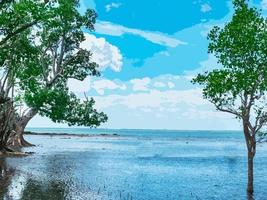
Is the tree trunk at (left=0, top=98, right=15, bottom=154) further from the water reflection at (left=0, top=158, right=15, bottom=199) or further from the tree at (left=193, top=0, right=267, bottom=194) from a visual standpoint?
the tree at (left=193, top=0, right=267, bottom=194)

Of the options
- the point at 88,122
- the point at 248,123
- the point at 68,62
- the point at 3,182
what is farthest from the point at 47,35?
the point at 248,123

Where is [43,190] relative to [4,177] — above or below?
below

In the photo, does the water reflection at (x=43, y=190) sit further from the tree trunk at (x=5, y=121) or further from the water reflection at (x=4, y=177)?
the tree trunk at (x=5, y=121)

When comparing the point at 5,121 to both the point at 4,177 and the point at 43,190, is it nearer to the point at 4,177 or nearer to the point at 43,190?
the point at 4,177

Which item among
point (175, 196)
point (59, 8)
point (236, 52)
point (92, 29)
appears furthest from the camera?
point (92, 29)

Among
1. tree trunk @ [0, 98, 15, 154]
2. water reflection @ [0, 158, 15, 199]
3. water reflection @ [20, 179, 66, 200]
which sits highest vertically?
tree trunk @ [0, 98, 15, 154]

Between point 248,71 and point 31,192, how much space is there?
47.3ft

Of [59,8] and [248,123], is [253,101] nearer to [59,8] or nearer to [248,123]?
[248,123]

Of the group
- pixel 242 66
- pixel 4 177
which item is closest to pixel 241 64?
pixel 242 66

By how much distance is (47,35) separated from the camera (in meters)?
65.1

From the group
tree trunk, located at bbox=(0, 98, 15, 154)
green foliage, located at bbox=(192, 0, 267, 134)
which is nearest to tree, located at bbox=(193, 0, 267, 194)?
green foliage, located at bbox=(192, 0, 267, 134)

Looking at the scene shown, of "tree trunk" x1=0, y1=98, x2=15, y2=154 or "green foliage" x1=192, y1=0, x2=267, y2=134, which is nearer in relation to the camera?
"green foliage" x1=192, y1=0, x2=267, y2=134

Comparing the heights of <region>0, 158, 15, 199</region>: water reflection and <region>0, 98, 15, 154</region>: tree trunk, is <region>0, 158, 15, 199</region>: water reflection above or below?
below

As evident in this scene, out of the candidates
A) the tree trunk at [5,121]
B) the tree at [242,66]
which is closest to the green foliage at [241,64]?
the tree at [242,66]
